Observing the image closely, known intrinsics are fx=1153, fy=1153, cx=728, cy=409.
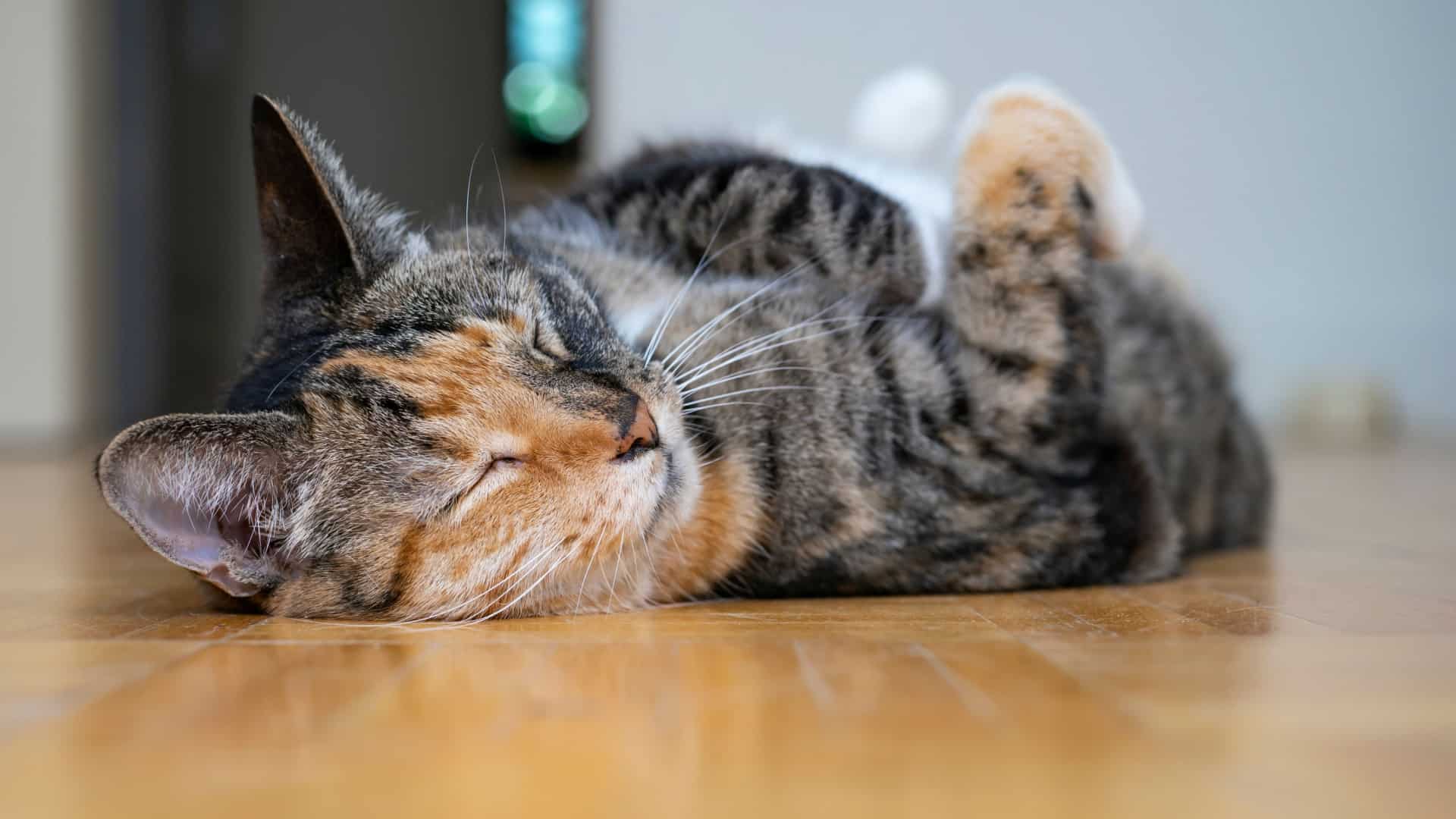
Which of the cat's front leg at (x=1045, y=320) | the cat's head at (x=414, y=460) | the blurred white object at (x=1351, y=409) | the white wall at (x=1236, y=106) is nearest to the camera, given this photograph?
the cat's head at (x=414, y=460)

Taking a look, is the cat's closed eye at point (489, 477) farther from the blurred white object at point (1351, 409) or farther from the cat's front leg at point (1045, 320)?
the blurred white object at point (1351, 409)

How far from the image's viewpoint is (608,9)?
4.15 metres

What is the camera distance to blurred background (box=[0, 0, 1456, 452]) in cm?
416

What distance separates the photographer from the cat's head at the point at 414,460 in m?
1.23

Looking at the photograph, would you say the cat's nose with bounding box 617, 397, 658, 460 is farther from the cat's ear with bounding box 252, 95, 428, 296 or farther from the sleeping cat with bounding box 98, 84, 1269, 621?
the cat's ear with bounding box 252, 95, 428, 296

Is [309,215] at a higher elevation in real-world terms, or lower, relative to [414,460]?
higher

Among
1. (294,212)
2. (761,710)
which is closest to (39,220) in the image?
(294,212)

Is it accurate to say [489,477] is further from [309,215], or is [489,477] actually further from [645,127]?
[645,127]

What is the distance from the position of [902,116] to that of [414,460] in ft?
5.97

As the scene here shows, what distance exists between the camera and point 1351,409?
15.3 feet

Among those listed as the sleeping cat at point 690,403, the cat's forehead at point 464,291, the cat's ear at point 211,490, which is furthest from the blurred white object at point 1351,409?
the cat's ear at point 211,490

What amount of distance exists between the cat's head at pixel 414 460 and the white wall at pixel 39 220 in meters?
4.55

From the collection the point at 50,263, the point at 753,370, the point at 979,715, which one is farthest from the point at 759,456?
the point at 50,263

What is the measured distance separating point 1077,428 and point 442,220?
0.96 m
